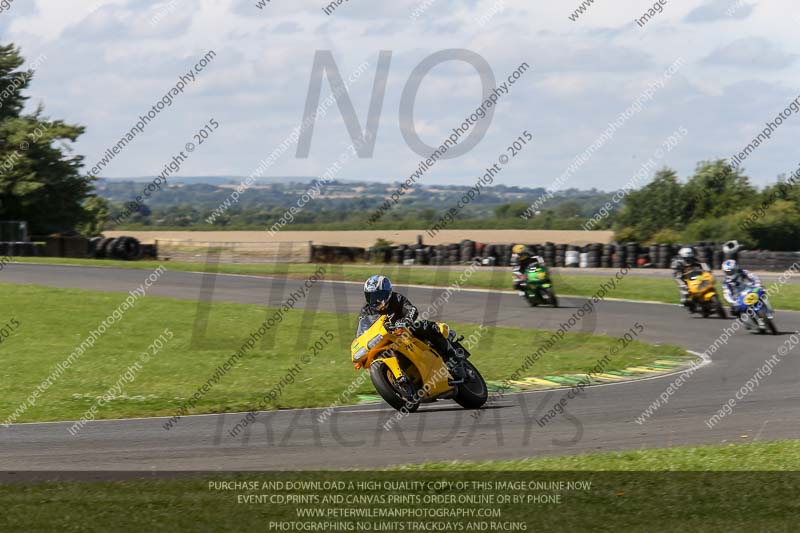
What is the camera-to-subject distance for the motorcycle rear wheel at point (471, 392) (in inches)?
487

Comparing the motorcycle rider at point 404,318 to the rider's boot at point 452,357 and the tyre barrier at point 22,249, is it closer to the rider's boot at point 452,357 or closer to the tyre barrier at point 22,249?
the rider's boot at point 452,357

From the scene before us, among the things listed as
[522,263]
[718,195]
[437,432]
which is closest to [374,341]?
[437,432]

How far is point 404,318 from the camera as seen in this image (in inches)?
462

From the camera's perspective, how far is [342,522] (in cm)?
673

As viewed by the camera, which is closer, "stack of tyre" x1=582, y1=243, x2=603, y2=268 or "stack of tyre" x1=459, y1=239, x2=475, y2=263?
"stack of tyre" x1=582, y1=243, x2=603, y2=268

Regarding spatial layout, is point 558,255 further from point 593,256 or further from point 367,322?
point 367,322

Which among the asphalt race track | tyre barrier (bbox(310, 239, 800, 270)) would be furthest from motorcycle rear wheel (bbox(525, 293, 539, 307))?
tyre barrier (bbox(310, 239, 800, 270))

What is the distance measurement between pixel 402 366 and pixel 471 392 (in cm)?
118

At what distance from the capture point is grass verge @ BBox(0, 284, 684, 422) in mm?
14148

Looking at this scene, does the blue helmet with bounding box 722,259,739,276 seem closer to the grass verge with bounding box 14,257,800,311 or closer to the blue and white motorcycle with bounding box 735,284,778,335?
the blue and white motorcycle with bounding box 735,284,778,335

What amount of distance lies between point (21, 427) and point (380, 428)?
449 centimetres

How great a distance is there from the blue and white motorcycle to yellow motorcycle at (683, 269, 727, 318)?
2515 millimetres

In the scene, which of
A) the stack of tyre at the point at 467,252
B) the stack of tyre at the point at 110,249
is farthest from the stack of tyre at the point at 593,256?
the stack of tyre at the point at 110,249

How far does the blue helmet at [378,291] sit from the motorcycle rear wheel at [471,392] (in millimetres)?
1434
